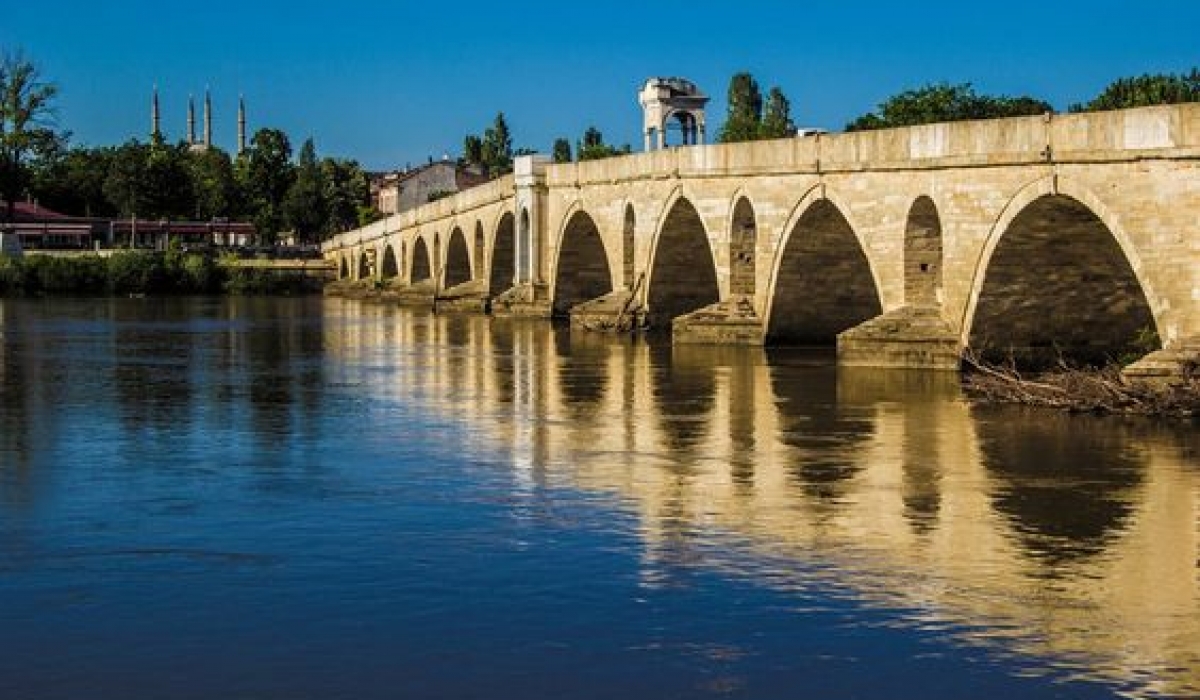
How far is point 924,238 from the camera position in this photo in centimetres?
3253

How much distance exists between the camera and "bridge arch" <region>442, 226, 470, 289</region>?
241ft

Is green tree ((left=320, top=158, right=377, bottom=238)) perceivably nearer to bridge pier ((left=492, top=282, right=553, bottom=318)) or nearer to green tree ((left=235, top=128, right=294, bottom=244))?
green tree ((left=235, top=128, right=294, bottom=244))

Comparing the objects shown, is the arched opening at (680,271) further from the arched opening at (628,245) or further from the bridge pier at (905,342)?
the bridge pier at (905,342)

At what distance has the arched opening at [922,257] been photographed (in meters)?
32.4

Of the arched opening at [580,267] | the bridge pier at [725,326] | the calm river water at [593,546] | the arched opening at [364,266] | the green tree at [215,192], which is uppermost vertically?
the green tree at [215,192]

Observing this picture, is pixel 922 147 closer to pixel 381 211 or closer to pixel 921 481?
pixel 921 481

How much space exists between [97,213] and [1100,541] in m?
115

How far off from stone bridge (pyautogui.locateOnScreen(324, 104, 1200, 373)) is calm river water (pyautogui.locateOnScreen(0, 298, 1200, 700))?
2267 millimetres

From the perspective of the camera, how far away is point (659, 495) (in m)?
18.4

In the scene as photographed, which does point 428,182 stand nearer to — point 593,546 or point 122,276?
point 122,276

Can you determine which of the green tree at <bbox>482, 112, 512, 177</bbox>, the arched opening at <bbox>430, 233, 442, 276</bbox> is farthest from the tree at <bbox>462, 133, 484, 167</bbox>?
the arched opening at <bbox>430, 233, 442, 276</bbox>

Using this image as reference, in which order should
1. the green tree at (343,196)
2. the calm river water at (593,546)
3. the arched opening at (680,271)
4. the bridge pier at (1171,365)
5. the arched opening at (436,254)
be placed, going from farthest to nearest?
the green tree at (343,196) < the arched opening at (436,254) < the arched opening at (680,271) < the bridge pier at (1171,365) < the calm river water at (593,546)

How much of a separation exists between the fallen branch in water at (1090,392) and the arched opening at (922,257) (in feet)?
13.6

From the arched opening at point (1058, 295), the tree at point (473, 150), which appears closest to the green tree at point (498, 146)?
the tree at point (473, 150)
